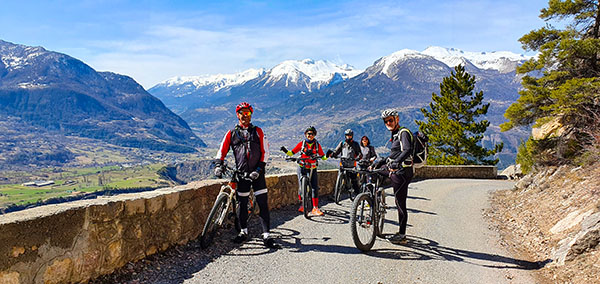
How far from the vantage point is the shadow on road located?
5879mm

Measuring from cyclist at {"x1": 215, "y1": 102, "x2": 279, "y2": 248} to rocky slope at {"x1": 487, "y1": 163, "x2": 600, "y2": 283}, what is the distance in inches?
162

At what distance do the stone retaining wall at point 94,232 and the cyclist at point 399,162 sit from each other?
3056 mm

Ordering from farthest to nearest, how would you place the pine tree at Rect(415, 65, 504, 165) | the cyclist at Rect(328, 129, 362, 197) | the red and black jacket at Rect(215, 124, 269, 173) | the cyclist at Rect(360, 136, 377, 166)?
the pine tree at Rect(415, 65, 504, 165)
the cyclist at Rect(360, 136, 377, 166)
the cyclist at Rect(328, 129, 362, 197)
the red and black jacket at Rect(215, 124, 269, 173)

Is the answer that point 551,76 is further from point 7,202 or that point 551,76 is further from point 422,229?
point 7,202

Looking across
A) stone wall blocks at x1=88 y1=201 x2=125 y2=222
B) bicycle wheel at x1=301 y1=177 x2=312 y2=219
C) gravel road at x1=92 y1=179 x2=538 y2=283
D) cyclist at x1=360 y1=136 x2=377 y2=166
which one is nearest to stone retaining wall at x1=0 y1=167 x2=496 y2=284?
stone wall blocks at x1=88 y1=201 x2=125 y2=222

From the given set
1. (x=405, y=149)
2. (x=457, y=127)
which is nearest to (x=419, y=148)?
(x=405, y=149)

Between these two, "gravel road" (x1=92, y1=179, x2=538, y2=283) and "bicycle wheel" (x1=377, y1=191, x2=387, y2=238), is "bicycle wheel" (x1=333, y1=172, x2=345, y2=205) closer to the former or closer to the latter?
"gravel road" (x1=92, y1=179, x2=538, y2=283)

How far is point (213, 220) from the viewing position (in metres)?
5.85

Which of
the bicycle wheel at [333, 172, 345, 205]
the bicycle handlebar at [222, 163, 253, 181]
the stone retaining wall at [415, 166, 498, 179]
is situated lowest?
the stone retaining wall at [415, 166, 498, 179]

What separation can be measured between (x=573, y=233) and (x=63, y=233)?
7.29 metres

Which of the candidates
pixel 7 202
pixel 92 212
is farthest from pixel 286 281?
pixel 7 202

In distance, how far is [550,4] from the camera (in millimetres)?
15391

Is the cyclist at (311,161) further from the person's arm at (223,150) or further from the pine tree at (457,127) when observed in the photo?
the pine tree at (457,127)

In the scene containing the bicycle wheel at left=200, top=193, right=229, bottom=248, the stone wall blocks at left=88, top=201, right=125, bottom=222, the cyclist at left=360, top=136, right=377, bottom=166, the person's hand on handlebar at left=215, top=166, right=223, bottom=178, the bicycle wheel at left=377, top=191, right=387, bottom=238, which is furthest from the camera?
the cyclist at left=360, top=136, right=377, bottom=166
